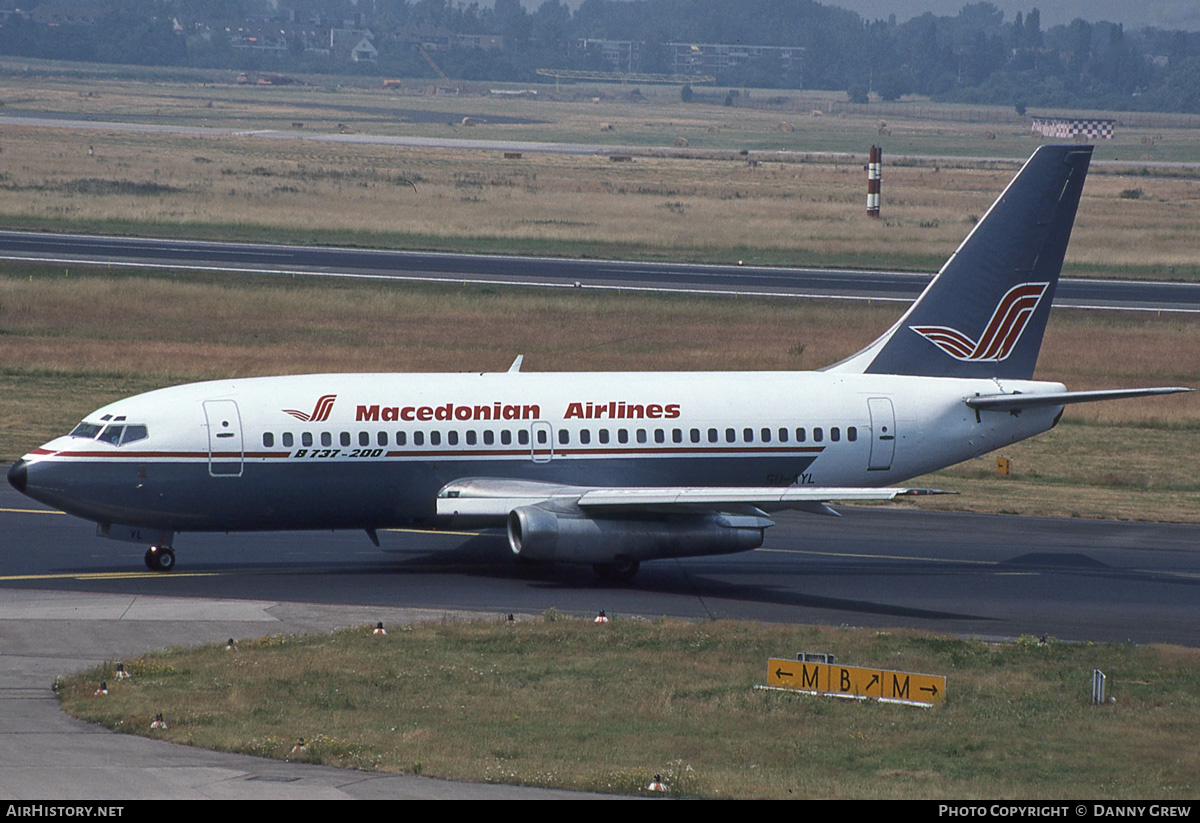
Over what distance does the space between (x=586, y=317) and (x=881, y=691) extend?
51038mm

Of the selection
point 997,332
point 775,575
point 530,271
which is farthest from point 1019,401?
point 530,271

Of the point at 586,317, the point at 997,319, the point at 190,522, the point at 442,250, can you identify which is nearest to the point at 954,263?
the point at 997,319

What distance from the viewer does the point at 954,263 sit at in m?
Result: 39.1

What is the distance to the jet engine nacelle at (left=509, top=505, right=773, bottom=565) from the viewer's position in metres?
32.6

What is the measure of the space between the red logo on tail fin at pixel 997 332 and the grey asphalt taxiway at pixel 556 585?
4.83m

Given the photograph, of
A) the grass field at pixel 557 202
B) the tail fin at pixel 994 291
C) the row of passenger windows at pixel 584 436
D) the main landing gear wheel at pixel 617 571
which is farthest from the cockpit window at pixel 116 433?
the grass field at pixel 557 202

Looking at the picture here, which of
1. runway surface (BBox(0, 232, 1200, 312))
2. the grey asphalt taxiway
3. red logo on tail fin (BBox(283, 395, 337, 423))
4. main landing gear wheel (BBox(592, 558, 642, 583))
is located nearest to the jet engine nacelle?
main landing gear wheel (BBox(592, 558, 642, 583))

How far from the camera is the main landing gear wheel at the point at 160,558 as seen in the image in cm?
3388

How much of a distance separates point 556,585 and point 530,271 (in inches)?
2283

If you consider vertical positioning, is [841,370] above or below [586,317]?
above

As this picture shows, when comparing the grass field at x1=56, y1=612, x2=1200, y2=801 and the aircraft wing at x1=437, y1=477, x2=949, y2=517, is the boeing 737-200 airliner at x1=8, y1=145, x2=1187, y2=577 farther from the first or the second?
the grass field at x1=56, y1=612, x2=1200, y2=801

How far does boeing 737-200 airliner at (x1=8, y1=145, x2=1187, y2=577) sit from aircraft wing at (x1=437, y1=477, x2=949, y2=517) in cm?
6

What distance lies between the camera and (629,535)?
3331cm
